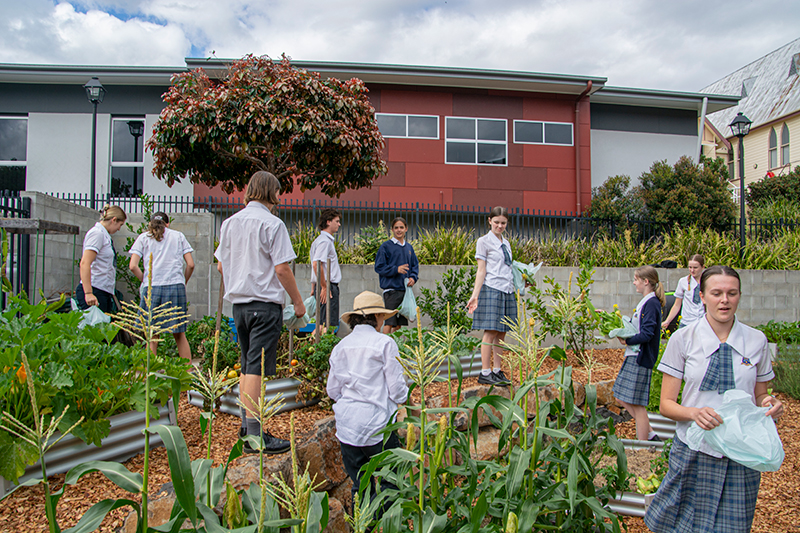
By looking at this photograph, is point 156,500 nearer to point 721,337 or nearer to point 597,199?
point 721,337

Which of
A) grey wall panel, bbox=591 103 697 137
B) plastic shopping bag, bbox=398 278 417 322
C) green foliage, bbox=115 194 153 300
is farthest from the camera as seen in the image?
grey wall panel, bbox=591 103 697 137

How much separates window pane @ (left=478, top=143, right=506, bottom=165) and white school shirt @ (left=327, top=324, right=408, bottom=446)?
451 inches

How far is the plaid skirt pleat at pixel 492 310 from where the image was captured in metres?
4.58

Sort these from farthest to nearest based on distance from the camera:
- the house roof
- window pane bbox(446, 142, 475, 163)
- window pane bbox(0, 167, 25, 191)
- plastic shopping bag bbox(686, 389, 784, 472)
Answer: the house roof → window pane bbox(446, 142, 475, 163) → window pane bbox(0, 167, 25, 191) → plastic shopping bag bbox(686, 389, 784, 472)

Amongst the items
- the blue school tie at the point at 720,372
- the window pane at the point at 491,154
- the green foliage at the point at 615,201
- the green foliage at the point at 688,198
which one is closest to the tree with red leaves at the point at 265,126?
the blue school tie at the point at 720,372

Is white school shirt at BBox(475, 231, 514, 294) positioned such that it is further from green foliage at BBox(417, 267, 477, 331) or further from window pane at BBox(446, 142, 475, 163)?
window pane at BBox(446, 142, 475, 163)

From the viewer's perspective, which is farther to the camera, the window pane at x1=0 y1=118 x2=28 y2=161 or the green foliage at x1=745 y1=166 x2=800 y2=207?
the green foliage at x1=745 y1=166 x2=800 y2=207

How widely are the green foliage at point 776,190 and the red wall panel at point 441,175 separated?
35.3ft

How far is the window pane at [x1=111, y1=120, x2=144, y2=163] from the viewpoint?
1273 cm

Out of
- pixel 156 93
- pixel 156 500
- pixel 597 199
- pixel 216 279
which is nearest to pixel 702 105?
pixel 597 199

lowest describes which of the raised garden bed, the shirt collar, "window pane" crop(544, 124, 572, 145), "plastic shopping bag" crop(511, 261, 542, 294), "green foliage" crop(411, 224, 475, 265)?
the raised garden bed

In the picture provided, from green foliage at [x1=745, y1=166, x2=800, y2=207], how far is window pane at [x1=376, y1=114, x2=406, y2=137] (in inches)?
501

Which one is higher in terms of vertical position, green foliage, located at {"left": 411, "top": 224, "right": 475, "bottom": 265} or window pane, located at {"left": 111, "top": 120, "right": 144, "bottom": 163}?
window pane, located at {"left": 111, "top": 120, "right": 144, "bottom": 163}

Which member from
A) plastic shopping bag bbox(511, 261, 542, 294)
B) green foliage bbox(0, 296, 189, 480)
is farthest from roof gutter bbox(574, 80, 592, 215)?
green foliage bbox(0, 296, 189, 480)
